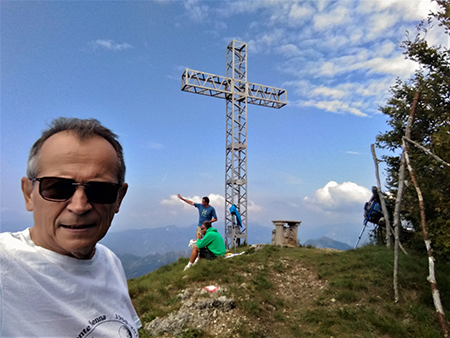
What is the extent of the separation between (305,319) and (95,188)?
6345mm

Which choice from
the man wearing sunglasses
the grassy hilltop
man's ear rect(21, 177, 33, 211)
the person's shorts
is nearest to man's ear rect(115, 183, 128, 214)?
the man wearing sunglasses

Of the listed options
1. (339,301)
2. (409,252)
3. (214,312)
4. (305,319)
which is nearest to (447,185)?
(409,252)

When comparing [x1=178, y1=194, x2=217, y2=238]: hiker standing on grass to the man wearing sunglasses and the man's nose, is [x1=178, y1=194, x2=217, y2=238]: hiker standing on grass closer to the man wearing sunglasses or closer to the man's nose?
the man wearing sunglasses

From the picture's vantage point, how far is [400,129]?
35.2 feet

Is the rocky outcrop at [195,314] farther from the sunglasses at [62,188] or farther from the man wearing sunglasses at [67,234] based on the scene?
the sunglasses at [62,188]

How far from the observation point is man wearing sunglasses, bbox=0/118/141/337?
1.24 m

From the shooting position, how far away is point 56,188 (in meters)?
1.40

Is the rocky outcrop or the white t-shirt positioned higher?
the white t-shirt

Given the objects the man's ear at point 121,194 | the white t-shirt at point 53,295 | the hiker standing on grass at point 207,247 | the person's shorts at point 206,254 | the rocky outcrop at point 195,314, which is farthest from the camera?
the person's shorts at point 206,254

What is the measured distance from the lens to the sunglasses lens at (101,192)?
4.71 feet

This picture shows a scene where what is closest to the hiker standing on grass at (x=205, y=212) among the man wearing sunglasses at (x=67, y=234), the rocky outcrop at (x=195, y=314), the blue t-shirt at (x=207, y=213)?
the blue t-shirt at (x=207, y=213)

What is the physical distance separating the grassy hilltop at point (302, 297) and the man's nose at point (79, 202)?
16.2 feet

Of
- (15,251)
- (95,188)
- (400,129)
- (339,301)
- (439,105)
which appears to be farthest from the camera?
(400,129)

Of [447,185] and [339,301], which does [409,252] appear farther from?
[339,301]
